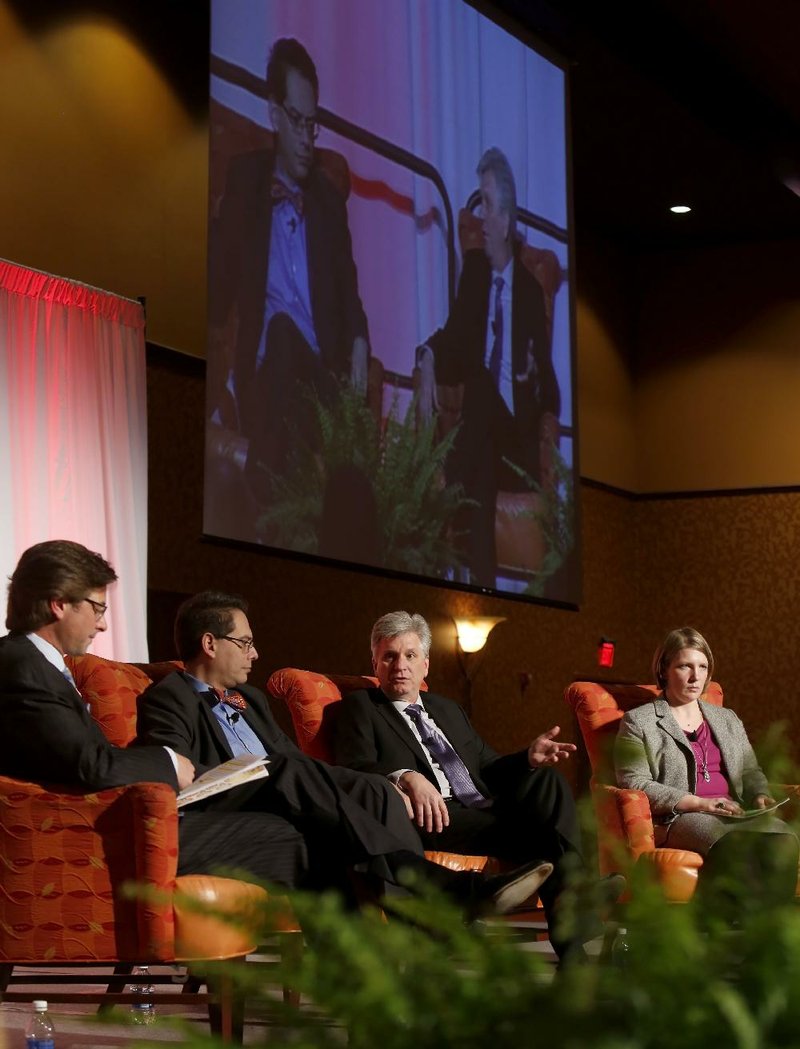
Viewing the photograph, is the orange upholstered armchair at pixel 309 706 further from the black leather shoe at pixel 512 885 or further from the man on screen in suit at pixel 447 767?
the black leather shoe at pixel 512 885

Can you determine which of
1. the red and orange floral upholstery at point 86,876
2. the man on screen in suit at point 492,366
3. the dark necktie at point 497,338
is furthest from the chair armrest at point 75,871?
→ the dark necktie at point 497,338

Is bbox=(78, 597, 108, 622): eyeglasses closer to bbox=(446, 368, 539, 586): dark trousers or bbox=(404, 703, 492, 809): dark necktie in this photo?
bbox=(404, 703, 492, 809): dark necktie

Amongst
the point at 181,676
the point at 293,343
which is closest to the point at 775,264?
the point at 293,343

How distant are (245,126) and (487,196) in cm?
165

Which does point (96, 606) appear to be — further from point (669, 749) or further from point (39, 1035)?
point (669, 749)

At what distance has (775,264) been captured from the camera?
386 inches

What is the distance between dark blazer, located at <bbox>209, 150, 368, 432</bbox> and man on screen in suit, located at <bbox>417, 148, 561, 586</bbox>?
1.81 ft

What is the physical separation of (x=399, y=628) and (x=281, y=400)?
4.37 feet

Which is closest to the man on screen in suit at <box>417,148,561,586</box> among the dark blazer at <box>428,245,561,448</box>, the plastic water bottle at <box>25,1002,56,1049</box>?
the dark blazer at <box>428,245,561,448</box>

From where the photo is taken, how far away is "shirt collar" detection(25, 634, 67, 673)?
10.0ft

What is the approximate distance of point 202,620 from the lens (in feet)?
12.1

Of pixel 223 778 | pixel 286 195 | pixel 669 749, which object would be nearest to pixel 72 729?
pixel 223 778

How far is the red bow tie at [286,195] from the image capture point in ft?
17.5

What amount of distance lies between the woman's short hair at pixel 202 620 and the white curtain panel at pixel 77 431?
1.64 m
